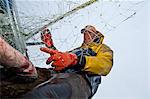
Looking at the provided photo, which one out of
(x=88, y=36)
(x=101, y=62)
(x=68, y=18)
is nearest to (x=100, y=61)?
(x=101, y=62)

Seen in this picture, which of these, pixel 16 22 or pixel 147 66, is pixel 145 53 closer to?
pixel 147 66

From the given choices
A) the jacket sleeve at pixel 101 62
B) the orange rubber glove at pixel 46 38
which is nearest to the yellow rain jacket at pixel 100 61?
the jacket sleeve at pixel 101 62

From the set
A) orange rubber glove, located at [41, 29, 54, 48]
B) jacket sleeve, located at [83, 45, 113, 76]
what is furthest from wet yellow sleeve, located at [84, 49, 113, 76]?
orange rubber glove, located at [41, 29, 54, 48]

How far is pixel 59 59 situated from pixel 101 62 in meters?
0.18

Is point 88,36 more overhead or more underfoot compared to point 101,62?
more overhead

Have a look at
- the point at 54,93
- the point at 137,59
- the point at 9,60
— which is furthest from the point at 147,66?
the point at 9,60

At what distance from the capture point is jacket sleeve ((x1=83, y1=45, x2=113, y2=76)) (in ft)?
3.99

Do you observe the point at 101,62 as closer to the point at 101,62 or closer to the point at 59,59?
the point at 101,62

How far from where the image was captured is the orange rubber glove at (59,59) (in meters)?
1.20

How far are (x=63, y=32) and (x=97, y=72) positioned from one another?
0.22 m

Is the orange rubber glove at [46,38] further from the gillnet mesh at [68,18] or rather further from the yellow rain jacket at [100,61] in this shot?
the yellow rain jacket at [100,61]

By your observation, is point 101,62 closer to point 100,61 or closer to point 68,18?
point 100,61

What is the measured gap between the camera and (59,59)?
1199mm

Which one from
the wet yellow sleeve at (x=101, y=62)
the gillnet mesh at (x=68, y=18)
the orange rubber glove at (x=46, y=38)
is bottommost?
the wet yellow sleeve at (x=101, y=62)
